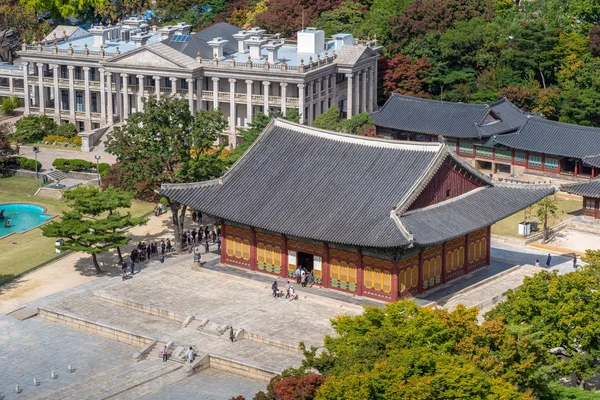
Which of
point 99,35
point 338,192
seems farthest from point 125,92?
point 338,192

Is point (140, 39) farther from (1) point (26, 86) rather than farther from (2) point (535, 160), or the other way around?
(2) point (535, 160)

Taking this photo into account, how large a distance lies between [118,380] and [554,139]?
55543mm

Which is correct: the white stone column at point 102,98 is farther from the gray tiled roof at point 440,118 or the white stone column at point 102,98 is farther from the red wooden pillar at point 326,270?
the red wooden pillar at point 326,270

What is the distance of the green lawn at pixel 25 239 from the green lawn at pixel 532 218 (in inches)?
1156

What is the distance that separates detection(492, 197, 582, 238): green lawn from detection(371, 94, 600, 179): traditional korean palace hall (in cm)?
388

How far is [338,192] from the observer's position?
75625 millimetres

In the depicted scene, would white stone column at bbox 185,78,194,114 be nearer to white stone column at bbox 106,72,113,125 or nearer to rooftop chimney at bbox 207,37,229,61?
rooftop chimney at bbox 207,37,229,61

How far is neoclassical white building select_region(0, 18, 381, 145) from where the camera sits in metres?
119

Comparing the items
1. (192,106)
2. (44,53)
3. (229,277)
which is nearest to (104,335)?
(229,277)

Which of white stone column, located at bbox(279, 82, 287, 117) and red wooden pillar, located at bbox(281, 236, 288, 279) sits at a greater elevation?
white stone column, located at bbox(279, 82, 287, 117)

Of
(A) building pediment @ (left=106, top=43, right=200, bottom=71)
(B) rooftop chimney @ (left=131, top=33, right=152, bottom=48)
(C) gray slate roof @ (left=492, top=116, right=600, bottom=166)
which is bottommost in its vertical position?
(C) gray slate roof @ (left=492, top=116, right=600, bottom=166)

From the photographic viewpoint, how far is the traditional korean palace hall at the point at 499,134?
10581 cm

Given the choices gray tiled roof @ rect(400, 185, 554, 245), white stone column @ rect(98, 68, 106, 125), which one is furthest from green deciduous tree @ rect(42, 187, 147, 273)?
white stone column @ rect(98, 68, 106, 125)

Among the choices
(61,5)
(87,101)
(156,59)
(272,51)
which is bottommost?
(87,101)
